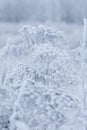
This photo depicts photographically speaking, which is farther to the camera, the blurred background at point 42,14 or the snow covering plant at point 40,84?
→ the blurred background at point 42,14

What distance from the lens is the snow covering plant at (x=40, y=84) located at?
1.92 m

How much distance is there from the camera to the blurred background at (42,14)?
117 inches

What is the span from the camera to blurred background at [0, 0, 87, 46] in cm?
298

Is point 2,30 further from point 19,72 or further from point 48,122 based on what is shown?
point 48,122

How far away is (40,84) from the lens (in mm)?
2061

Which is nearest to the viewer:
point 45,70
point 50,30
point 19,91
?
point 19,91

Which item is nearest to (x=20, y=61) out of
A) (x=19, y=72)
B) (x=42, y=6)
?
(x=19, y=72)

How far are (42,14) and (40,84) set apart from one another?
1291mm

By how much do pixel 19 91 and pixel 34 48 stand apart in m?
0.40

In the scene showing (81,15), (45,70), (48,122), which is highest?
(81,15)

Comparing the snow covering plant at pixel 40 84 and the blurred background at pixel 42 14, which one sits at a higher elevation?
the blurred background at pixel 42 14

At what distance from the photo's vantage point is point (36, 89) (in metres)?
2.00

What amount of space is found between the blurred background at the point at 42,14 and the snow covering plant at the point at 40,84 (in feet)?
1.23

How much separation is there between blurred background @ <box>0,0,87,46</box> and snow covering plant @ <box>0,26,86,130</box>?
0.38m
